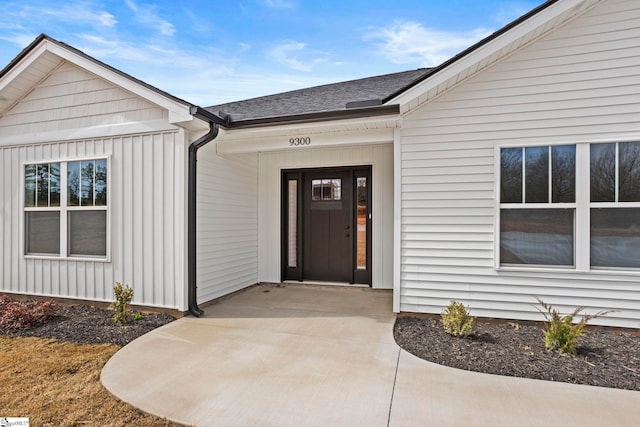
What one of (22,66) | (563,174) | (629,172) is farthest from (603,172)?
(22,66)

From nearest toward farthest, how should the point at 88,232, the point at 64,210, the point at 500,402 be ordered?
the point at 500,402 → the point at 88,232 → the point at 64,210

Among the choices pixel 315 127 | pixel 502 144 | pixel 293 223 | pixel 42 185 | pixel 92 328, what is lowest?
pixel 92 328

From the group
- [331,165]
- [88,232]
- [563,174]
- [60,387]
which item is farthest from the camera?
[331,165]

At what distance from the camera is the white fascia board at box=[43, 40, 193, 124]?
4.22 metres

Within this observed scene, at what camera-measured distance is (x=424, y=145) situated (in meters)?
4.27

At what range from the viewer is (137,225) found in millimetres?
4691

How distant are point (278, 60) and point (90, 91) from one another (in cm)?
493

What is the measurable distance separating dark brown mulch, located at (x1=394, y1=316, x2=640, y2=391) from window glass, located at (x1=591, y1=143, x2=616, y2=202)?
1531 mm

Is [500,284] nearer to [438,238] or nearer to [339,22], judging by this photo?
[438,238]

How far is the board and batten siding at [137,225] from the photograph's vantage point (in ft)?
14.7

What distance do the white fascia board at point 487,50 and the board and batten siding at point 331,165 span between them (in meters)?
1.91

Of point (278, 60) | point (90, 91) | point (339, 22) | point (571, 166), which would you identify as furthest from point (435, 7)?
point (90, 91)

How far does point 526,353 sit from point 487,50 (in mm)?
3295

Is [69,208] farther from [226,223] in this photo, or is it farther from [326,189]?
[326,189]
